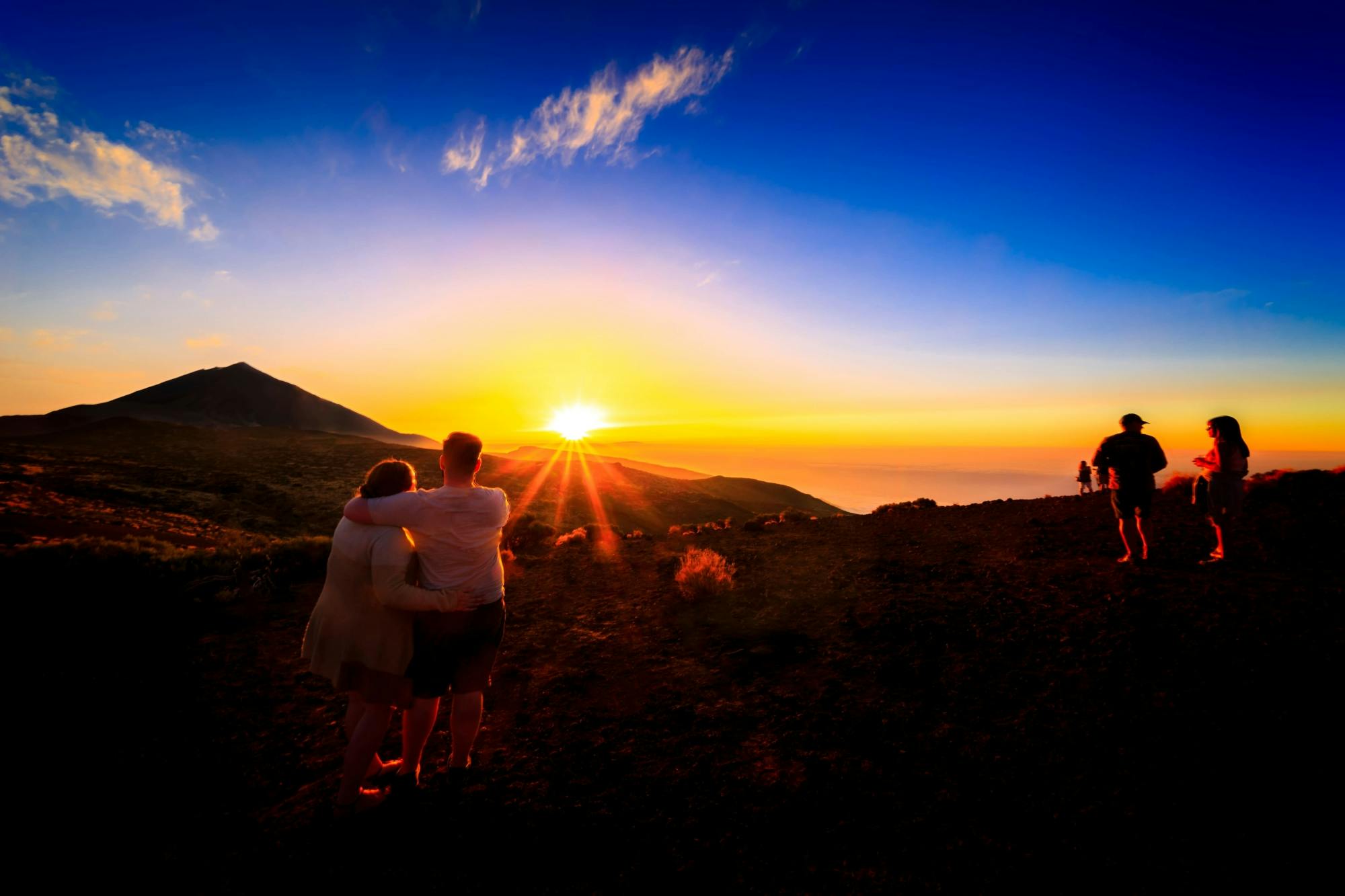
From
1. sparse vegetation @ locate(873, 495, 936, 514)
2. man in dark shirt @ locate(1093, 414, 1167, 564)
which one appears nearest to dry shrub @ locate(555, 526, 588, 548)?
sparse vegetation @ locate(873, 495, 936, 514)

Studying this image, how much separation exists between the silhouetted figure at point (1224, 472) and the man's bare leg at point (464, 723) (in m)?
8.43

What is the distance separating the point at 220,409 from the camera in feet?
352

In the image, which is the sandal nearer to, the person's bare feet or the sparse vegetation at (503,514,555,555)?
the person's bare feet

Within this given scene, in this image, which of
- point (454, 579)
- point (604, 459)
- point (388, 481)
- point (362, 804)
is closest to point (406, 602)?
point (454, 579)

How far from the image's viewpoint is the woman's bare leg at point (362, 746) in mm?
3230

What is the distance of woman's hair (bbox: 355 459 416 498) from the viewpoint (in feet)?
10.5

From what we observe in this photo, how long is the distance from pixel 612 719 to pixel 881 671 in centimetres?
253

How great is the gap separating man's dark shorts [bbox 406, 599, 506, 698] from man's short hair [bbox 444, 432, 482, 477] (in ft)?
2.84

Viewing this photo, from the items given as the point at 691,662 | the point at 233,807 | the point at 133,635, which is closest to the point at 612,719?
the point at 691,662

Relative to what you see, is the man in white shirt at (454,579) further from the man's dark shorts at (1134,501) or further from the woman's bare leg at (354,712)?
the man's dark shorts at (1134,501)

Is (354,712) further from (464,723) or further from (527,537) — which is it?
(527,537)

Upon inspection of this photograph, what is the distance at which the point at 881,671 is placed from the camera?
16.9 ft

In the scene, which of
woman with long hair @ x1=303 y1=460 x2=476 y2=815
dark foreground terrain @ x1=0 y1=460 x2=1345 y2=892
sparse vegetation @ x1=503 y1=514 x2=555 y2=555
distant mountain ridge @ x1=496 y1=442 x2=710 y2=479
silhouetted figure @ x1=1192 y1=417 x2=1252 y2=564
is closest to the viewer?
dark foreground terrain @ x1=0 y1=460 x2=1345 y2=892

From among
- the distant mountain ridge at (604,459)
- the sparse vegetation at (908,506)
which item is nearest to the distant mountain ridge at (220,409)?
the distant mountain ridge at (604,459)
